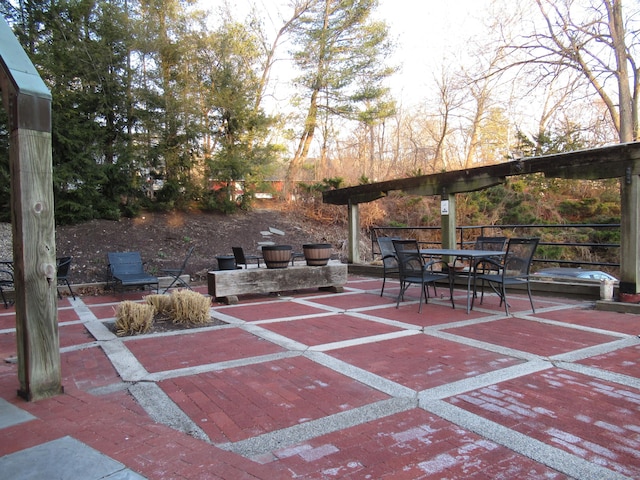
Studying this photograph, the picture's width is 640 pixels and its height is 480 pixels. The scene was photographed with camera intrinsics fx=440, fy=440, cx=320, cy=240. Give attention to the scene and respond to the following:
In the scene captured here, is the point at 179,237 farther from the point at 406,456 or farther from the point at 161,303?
the point at 406,456

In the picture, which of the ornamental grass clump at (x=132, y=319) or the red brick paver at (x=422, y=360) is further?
the ornamental grass clump at (x=132, y=319)

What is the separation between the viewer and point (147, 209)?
12.9 m

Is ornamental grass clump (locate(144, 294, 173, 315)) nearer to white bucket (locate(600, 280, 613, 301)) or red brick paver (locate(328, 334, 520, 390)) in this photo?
red brick paver (locate(328, 334, 520, 390))

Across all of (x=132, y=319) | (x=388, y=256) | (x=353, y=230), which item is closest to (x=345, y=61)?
(x=353, y=230)

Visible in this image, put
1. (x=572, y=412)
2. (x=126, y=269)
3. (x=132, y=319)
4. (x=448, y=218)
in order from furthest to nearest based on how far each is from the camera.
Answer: (x=448, y=218), (x=126, y=269), (x=132, y=319), (x=572, y=412)

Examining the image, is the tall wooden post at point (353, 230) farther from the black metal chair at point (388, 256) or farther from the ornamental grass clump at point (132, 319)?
the ornamental grass clump at point (132, 319)

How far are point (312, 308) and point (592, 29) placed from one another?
517 inches

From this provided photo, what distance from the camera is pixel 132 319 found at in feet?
15.5


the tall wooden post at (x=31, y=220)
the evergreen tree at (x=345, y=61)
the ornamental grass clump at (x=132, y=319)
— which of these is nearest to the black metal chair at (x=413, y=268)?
the ornamental grass clump at (x=132, y=319)

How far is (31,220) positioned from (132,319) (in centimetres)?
223

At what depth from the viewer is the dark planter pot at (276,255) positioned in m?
6.99

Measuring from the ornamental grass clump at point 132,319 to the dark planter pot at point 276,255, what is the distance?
250cm

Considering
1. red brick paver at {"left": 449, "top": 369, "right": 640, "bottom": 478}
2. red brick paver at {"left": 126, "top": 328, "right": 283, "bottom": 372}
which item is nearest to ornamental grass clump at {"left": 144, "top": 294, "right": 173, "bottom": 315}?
red brick paver at {"left": 126, "top": 328, "right": 283, "bottom": 372}

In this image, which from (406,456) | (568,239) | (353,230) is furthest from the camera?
(568,239)
